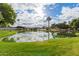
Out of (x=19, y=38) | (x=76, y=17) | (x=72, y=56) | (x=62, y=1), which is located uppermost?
(x=62, y=1)

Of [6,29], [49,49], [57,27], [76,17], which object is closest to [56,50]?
[49,49]

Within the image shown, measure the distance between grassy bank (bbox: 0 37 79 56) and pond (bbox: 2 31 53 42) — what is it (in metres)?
0.04

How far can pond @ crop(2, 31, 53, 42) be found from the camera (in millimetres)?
1956

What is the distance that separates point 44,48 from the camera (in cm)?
193

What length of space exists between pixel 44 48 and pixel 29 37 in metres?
0.17

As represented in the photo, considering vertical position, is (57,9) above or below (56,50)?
above

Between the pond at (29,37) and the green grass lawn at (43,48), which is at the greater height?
the pond at (29,37)

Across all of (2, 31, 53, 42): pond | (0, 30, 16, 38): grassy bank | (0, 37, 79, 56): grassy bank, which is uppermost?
(0, 30, 16, 38): grassy bank

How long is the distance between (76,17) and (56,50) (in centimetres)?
34

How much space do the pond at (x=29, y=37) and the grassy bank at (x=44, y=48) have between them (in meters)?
0.04

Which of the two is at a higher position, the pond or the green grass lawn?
the pond

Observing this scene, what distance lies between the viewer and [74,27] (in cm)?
196

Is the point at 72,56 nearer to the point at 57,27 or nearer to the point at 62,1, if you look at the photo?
the point at 57,27

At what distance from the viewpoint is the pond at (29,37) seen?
77.0 inches
